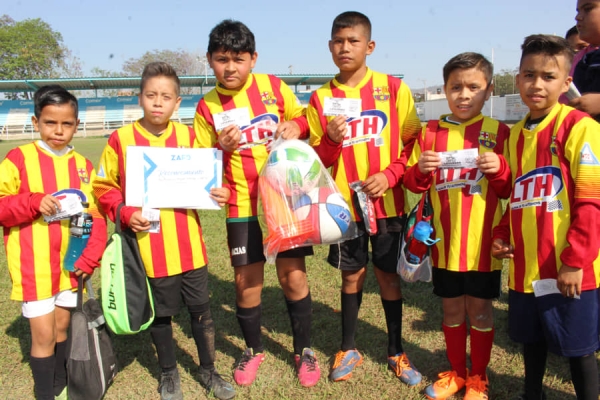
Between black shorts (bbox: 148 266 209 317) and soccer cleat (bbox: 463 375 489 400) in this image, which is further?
black shorts (bbox: 148 266 209 317)

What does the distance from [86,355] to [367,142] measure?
2.22 meters

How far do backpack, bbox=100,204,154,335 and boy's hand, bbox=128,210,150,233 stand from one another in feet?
0.31

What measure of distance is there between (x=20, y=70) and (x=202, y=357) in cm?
6365

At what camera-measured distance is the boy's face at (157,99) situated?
2.82 meters

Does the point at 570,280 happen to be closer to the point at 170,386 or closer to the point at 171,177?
the point at 171,177

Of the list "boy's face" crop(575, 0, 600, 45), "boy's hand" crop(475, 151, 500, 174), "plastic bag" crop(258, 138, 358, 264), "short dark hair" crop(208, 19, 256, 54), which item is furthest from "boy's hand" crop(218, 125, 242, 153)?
"boy's face" crop(575, 0, 600, 45)

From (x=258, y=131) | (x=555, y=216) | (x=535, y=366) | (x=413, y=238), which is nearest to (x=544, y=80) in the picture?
(x=555, y=216)

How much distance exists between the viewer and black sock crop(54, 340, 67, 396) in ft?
10.0

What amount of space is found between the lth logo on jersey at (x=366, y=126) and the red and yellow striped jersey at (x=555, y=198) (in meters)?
0.83

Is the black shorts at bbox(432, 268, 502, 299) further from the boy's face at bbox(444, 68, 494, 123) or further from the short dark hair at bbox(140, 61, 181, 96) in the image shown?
Result: the short dark hair at bbox(140, 61, 181, 96)

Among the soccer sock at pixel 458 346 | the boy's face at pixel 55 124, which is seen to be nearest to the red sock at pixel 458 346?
the soccer sock at pixel 458 346

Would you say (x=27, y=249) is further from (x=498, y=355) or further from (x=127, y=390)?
(x=498, y=355)

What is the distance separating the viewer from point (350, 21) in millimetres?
2916

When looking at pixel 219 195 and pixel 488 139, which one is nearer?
pixel 488 139
